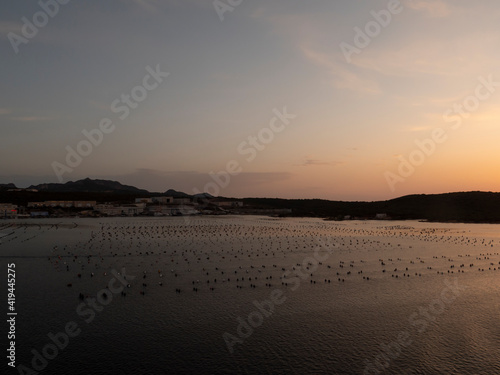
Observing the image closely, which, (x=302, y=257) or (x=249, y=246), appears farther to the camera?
(x=249, y=246)

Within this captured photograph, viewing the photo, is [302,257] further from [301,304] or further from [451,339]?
[451,339]

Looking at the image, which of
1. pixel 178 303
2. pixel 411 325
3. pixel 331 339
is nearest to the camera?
pixel 331 339

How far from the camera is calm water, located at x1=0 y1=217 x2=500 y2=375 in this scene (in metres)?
26.2

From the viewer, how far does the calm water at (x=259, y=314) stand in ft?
86.0

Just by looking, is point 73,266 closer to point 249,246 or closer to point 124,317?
point 124,317

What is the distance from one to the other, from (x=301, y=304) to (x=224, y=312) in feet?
28.0

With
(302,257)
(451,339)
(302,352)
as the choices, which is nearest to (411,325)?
(451,339)

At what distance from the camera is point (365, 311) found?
37562 mm

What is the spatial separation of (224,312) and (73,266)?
34317 millimetres

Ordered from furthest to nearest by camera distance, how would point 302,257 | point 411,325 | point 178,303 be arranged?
point 302,257
point 178,303
point 411,325

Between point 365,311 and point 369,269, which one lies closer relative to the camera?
point 365,311

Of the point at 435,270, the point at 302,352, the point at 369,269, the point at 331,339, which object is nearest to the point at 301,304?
the point at 331,339

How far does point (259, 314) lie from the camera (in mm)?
36156

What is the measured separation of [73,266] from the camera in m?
59.5
